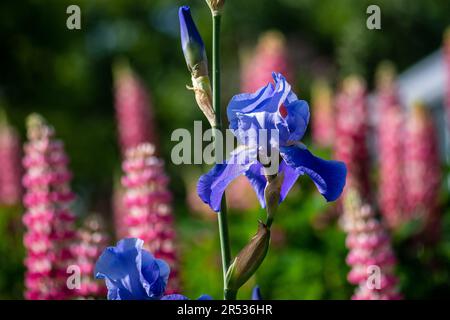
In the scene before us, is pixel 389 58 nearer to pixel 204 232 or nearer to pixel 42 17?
pixel 42 17

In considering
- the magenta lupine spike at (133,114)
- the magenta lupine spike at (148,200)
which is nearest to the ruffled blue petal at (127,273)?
the magenta lupine spike at (148,200)

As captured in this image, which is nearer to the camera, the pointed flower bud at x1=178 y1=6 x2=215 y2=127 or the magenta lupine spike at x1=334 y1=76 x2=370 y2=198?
the pointed flower bud at x1=178 y1=6 x2=215 y2=127

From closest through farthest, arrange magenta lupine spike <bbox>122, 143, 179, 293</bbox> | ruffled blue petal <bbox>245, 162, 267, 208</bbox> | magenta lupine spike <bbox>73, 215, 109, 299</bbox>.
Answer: ruffled blue petal <bbox>245, 162, 267, 208</bbox>, magenta lupine spike <bbox>73, 215, 109, 299</bbox>, magenta lupine spike <bbox>122, 143, 179, 293</bbox>

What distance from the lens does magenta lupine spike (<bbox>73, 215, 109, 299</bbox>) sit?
212cm

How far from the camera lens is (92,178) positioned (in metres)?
11.6

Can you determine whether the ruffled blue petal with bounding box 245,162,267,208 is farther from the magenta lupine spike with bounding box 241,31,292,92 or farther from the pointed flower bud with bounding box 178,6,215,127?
the magenta lupine spike with bounding box 241,31,292,92

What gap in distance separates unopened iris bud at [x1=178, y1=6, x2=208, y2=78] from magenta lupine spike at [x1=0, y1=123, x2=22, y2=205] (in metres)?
3.70

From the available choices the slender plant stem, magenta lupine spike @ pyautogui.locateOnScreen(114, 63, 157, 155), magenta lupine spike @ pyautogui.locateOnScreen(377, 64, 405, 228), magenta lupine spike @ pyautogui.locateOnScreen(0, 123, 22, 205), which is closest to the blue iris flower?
the slender plant stem

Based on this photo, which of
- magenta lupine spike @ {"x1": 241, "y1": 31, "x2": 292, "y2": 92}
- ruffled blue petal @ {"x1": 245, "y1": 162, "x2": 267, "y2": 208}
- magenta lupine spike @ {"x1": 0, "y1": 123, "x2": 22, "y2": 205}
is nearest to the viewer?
ruffled blue petal @ {"x1": 245, "y1": 162, "x2": 267, "y2": 208}

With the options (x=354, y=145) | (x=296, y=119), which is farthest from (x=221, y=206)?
(x=354, y=145)

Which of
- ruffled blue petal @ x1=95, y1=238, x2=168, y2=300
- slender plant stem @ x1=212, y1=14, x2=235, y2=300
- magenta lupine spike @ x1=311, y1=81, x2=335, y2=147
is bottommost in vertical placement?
ruffled blue petal @ x1=95, y1=238, x2=168, y2=300
